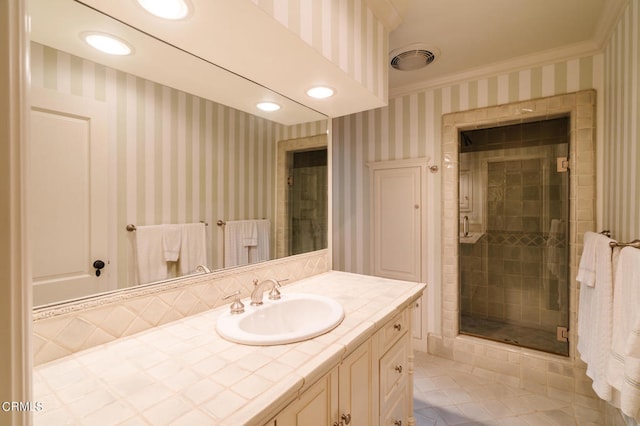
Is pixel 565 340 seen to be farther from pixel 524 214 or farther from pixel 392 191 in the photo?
pixel 392 191

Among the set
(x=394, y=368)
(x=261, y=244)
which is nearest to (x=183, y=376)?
(x=261, y=244)

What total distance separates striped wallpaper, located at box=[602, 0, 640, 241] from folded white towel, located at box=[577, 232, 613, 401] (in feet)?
0.47

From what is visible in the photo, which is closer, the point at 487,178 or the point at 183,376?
the point at 183,376

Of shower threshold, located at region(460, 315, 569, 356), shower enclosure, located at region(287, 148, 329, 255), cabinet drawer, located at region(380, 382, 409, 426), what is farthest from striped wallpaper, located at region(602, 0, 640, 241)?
shower enclosure, located at region(287, 148, 329, 255)

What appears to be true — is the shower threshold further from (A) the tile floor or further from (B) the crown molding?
(B) the crown molding

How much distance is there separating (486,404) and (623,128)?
1899 millimetres

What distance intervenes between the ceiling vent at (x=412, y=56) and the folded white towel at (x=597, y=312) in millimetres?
1599

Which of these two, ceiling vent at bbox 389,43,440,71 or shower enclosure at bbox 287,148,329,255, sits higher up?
ceiling vent at bbox 389,43,440,71

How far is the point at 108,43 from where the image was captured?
37.4 inches

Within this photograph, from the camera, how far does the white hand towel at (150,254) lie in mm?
1033

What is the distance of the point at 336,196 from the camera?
10.1ft

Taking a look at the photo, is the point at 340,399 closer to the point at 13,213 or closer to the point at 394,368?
the point at 394,368

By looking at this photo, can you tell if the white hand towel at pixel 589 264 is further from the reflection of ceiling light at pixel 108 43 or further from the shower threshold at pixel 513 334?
the reflection of ceiling light at pixel 108 43

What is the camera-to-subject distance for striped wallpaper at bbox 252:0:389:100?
1018 mm
